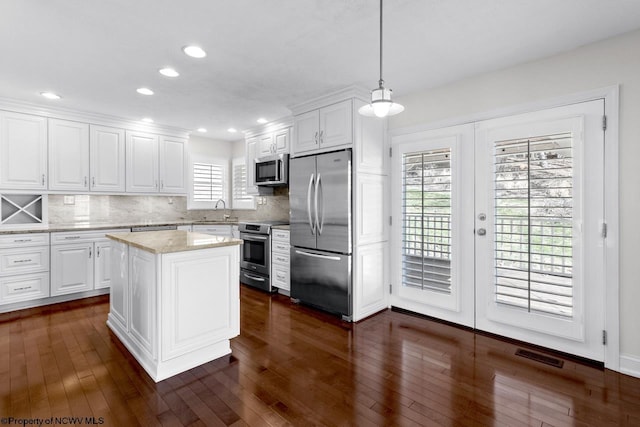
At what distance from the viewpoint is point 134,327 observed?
8.59 feet

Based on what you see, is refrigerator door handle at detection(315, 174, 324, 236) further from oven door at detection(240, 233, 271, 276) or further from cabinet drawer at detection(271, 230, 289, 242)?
oven door at detection(240, 233, 271, 276)

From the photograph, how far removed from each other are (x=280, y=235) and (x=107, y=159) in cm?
277

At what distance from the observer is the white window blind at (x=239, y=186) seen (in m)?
6.09

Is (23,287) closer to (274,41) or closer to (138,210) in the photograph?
(138,210)

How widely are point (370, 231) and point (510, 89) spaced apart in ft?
6.27

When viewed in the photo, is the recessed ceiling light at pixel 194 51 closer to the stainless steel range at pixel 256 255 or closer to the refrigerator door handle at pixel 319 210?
the refrigerator door handle at pixel 319 210

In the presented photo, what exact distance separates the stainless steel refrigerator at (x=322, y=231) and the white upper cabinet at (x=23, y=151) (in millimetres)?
3242

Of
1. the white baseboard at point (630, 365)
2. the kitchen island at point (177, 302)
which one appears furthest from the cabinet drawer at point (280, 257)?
the white baseboard at point (630, 365)

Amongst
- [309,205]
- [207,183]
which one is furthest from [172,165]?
[309,205]

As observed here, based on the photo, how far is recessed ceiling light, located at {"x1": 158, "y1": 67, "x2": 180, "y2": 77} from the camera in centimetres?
299

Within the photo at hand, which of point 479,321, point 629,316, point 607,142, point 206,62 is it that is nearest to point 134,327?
point 206,62

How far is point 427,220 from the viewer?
345 cm

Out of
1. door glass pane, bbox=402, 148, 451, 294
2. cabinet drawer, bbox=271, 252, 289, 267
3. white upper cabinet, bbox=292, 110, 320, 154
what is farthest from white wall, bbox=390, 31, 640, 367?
cabinet drawer, bbox=271, 252, 289, 267

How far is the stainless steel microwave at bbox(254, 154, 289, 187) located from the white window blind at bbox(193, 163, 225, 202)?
58.6 inches
